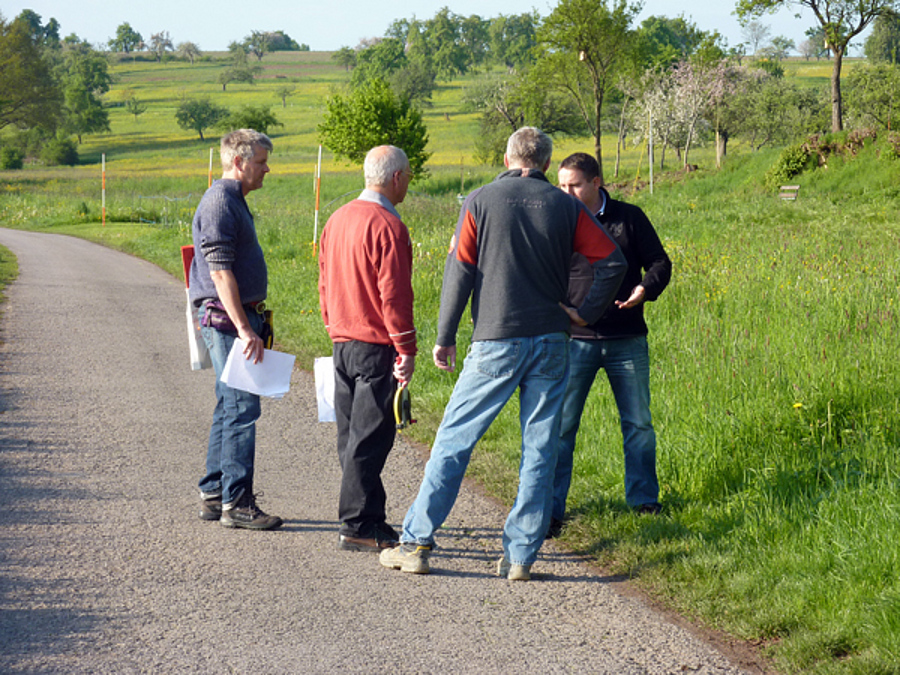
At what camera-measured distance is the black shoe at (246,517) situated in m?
4.77

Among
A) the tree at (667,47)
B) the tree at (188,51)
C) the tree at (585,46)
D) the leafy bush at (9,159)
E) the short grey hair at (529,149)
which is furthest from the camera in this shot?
the tree at (188,51)

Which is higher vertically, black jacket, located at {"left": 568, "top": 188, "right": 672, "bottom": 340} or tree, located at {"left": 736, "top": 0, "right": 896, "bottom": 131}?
tree, located at {"left": 736, "top": 0, "right": 896, "bottom": 131}

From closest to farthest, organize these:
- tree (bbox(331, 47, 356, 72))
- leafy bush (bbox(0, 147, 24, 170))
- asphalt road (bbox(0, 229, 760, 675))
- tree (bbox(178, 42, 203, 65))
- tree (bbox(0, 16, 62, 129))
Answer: asphalt road (bbox(0, 229, 760, 675)) → tree (bbox(0, 16, 62, 129)) → leafy bush (bbox(0, 147, 24, 170)) → tree (bbox(331, 47, 356, 72)) → tree (bbox(178, 42, 203, 65))

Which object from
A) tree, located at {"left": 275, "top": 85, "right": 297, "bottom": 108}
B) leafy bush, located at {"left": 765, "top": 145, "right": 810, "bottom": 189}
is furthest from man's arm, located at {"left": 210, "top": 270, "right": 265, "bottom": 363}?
tree, located at {"left": 275, "top": 85, "right": 297, "bottom": 108}

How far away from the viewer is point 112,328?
11148mm

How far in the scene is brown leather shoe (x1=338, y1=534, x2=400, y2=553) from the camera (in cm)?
453

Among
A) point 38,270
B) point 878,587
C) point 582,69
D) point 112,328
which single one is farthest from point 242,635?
point 582,69

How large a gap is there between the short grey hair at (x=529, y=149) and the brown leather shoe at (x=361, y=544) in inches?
82.9

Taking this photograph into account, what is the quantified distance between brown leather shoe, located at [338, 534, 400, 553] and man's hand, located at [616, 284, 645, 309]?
181 cm

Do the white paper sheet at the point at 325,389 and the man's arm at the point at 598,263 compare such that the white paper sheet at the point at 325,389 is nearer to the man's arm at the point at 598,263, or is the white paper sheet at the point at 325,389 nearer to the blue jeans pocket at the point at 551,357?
the blue jeans pocket at the point at 551,357

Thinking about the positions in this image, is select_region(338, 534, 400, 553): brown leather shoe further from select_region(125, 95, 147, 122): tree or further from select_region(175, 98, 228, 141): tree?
select_region(125, 95, 147, 122): tree

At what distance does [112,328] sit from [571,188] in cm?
829

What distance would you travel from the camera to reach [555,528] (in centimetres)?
482

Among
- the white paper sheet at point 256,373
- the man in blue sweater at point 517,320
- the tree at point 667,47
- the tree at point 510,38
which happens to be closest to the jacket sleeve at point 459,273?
the man in blue sweater at point 517,320
